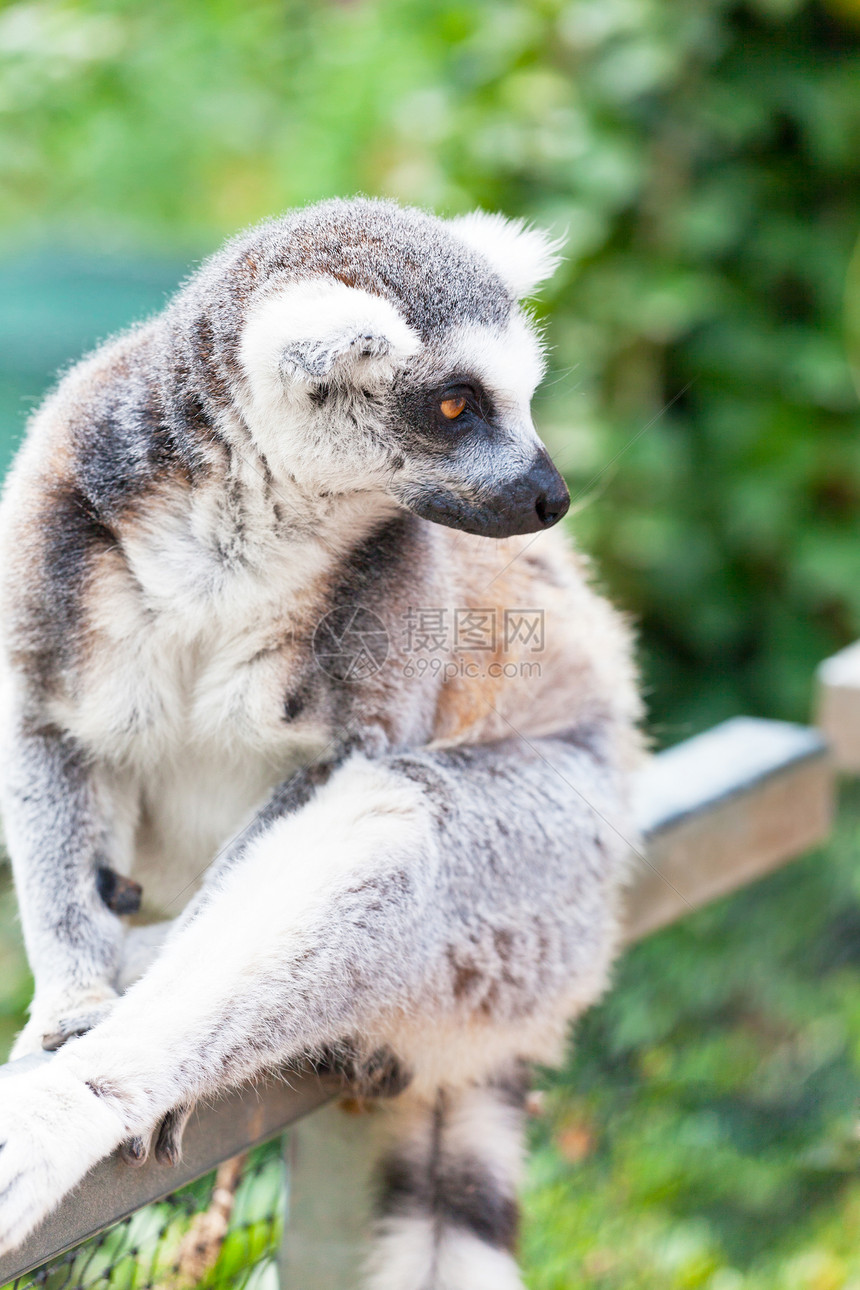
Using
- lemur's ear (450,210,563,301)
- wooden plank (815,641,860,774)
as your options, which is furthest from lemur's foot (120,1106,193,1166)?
wooden plank (815,641,860,774)

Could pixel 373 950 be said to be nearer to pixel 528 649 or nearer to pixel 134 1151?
pixel 134 1151

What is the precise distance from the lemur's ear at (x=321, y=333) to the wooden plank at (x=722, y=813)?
3.18 feet

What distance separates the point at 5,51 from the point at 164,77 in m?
2.09

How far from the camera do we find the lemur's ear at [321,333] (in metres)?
1.47

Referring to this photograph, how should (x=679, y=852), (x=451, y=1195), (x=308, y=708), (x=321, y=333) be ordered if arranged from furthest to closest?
(x=679, y=852), (x=451, y=1195), (x=308, y=708), (x=321, y=333)

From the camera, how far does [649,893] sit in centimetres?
227

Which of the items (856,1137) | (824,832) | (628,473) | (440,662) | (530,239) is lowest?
(856,1137)

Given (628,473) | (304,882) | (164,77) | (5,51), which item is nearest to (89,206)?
(164,77)

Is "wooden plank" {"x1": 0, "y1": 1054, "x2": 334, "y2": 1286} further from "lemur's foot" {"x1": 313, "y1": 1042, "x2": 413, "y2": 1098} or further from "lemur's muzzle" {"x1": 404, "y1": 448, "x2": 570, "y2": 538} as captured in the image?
"lemur's muzzle" {"x1": 404, "y1": 448, "x2": 570, "y2": 538}

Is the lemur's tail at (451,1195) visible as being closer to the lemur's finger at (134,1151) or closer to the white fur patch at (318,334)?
the lemur's finger at (134,1151)

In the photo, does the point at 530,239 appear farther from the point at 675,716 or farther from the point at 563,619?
the point at 675,716

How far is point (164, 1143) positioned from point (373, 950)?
0.33m

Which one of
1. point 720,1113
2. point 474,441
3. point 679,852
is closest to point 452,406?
point 474,441

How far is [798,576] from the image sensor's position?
4.20 meters
